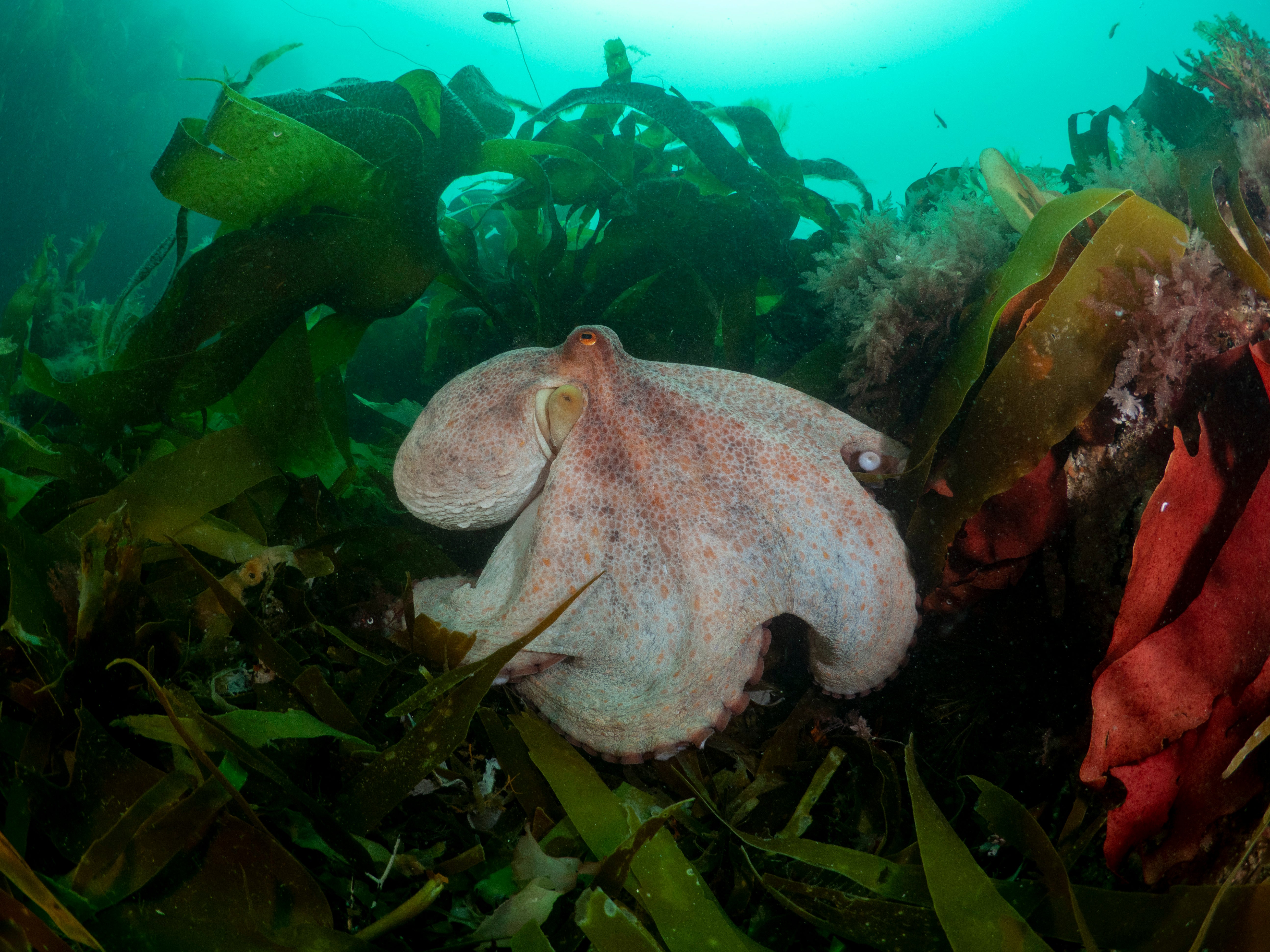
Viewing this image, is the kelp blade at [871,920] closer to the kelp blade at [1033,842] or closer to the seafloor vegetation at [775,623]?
the seafloor vegetation at [775,623]

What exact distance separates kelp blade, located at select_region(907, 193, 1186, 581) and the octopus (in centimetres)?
36

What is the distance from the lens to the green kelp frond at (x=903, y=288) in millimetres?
2193

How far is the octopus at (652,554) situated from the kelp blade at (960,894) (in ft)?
1.61

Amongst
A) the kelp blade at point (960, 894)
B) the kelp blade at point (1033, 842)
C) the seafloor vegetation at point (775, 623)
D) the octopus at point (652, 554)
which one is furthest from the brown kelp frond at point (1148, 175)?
the kelp blade at point (960, 894)

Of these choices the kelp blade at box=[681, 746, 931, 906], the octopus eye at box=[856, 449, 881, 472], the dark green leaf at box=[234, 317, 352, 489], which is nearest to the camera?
the kelp blade at box=[681, 746, 931, 906]

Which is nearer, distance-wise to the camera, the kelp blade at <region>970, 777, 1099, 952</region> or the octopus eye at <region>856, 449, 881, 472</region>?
the kelp blade at <region>970, 777, 1099, 952</region>

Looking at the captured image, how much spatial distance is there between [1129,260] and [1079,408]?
18.7 inches

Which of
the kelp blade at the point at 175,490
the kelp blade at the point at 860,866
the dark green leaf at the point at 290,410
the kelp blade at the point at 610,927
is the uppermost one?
the dark green leaf at the point at 290,410

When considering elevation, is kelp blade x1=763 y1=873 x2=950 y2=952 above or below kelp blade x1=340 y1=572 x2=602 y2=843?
below

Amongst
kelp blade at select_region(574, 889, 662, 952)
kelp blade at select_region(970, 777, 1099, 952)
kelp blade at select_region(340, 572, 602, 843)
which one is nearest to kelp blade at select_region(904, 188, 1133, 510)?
kelp blade at select_region(970, 777, 1099, 952)

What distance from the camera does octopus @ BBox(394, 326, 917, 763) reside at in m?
1.79

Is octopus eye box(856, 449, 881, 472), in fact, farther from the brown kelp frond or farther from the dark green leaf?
the dark green leaf

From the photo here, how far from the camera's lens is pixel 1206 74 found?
2791mm

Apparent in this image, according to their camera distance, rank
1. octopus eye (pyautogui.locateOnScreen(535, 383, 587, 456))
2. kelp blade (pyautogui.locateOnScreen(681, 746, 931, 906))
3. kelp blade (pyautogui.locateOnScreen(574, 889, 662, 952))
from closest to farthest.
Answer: kelp blade (pyautogui.locateOnScreen(574, 889, 662, 952)), kelp blade (pyautogui.locateOnScreen(681, 746, 931, 906)), octopus eye (pyautogui.locateOnScreen(535, 383, 587, 456))
